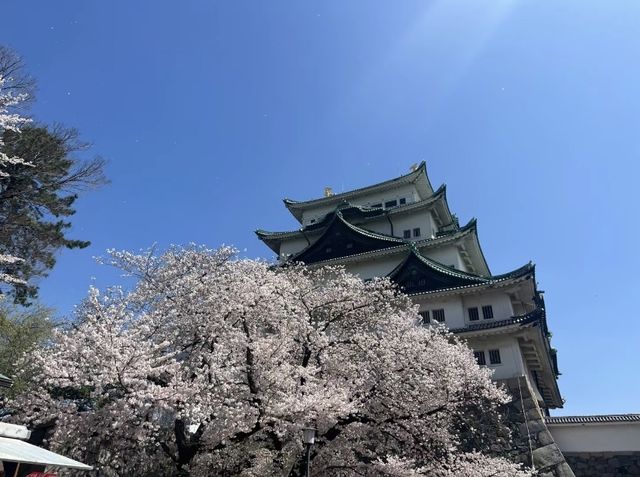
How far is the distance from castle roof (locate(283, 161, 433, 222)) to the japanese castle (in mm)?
96

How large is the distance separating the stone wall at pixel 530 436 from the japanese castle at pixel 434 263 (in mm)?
940

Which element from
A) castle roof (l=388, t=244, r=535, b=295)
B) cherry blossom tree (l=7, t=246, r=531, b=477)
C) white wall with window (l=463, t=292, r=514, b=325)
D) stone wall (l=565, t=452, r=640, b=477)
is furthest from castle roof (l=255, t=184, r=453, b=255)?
cherry blossom tree (l=7, t=246, r=531, b=477)

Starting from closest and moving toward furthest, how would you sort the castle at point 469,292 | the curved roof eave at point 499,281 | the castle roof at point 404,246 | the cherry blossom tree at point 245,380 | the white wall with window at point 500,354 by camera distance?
→ 1. the cherry blossom tree at point 245,380
2. the castle at point 469,292
3. the white wall with window at point 500,354
4. the curved roof eave at point 499,281
5. the castle roof at point 404,246

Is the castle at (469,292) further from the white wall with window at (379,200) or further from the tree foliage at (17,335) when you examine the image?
the tree foliage at (17,335)

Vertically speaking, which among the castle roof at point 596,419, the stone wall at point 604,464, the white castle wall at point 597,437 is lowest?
the stone wall at point 604,464

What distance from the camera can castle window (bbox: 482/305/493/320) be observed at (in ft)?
83.5

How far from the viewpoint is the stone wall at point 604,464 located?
19219 millimetres

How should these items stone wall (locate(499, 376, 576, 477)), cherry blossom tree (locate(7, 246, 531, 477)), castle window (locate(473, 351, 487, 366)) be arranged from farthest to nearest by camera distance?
castle window (locate(473, 351, 487, 366)) → stone wall (locate(499, 376, 576, 477)) → cherry blossom tree (locate(7, 246, 531, 477))

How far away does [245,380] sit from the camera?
13.3 m

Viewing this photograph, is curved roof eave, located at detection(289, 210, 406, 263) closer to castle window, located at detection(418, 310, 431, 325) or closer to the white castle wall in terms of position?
castle window, located at detection(418, 310, 431, 325)

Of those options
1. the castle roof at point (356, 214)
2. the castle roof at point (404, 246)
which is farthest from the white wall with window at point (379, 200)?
the castle roof at point (404, 246)

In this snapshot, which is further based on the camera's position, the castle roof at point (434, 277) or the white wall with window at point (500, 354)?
the castle roof at point (434, 277)

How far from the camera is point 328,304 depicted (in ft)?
53.5

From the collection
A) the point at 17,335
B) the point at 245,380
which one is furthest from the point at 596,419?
the point at 17,335
